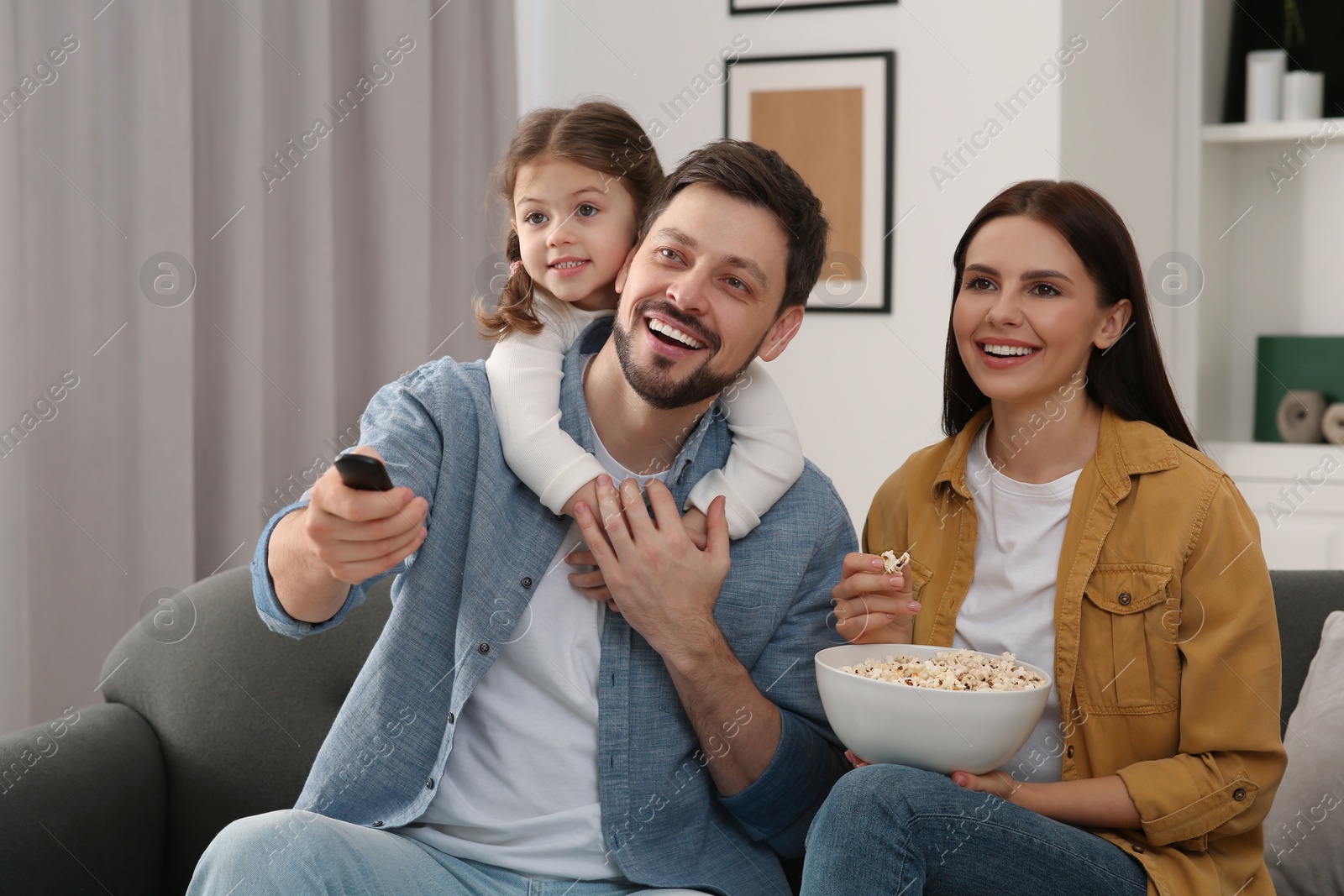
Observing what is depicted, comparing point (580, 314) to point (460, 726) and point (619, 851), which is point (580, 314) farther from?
point (619, 851)

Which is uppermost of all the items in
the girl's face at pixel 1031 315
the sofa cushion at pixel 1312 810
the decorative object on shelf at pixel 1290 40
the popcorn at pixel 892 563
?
the decorative object on shelf at pixel 1290 40

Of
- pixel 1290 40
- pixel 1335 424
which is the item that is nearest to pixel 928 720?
pixel 1335 424

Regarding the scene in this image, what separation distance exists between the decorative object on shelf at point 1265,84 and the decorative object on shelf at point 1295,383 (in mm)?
619

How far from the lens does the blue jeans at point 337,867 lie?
1.28 metres

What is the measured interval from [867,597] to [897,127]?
201cm

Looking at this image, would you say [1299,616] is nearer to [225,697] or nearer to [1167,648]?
[1167,648]

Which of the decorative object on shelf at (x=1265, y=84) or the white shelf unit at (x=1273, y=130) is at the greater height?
the decorative object on shelf at (x=1265, y=84)

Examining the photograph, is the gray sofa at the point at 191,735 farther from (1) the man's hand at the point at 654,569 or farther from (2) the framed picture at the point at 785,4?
(2) the framed picture at the point at 785,4

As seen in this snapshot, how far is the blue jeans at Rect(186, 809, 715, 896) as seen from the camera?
4.18 feet

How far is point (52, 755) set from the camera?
1.70m

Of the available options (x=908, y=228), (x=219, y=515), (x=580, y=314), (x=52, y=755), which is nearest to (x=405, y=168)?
(x=219, y=515)

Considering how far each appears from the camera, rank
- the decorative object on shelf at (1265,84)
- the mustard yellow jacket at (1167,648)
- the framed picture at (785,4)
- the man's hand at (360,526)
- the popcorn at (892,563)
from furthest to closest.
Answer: the decorative object on shelf at (1265,84) → the framed picture at (785,4) → the popcorn at (892,563) → the mustard yellow jacket at (1167,648) → the man's hand at (360,526)

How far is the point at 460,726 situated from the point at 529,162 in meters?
0.82

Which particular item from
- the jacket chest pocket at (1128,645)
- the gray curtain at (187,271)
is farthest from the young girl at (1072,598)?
the gray curtain at (187,271)
